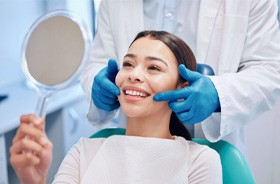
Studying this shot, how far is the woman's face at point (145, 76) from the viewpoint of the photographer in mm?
1219

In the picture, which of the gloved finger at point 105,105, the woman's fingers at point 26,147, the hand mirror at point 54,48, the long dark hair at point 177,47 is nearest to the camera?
the woman's fingers at point 26,147

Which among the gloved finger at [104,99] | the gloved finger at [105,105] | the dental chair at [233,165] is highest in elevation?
the gloved finger at [104,99]

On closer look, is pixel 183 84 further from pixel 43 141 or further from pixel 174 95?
pixel 43 141

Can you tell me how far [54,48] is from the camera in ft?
3.60

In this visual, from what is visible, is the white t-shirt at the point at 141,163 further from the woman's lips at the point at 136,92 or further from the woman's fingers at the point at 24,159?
the woman's fingers at the point at 24,159

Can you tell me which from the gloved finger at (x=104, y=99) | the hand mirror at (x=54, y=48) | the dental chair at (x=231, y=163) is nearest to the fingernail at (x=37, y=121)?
the hand mirror at (x=54, y=48)

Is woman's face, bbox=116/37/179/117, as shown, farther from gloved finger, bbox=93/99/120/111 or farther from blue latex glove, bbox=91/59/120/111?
gloved finger, bbox=93/99/120/111

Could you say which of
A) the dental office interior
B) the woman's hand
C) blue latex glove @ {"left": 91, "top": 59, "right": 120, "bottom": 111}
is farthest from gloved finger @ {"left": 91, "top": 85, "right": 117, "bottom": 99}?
the dental office interior

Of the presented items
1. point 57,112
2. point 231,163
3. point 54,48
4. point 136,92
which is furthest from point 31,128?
point 57,112

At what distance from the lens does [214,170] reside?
1.18 m

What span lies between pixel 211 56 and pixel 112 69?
0.37m

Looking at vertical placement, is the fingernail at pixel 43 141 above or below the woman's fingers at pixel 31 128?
below

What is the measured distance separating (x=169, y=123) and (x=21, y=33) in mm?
1556

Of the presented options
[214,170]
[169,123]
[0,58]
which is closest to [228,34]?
[169,123]
